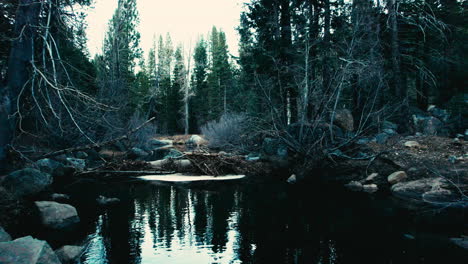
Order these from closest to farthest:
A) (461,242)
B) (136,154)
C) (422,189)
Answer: (461,242) < (422,189) < (136,154)

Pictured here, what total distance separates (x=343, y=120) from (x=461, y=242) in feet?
34.1

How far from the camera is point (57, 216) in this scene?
19.0 feet

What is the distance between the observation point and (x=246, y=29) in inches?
688

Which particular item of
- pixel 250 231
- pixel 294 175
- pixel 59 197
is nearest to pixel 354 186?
pixel 294 175

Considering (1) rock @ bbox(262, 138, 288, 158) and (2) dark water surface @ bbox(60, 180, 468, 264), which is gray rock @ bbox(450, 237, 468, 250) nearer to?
(2) dark water surface @ bbox(60, 180, 468, 264)

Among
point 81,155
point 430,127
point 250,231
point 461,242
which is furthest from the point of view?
point 81,155

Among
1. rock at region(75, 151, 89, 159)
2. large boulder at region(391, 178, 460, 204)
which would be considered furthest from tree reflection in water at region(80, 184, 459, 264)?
rock at region(75, 151, 89, 159)

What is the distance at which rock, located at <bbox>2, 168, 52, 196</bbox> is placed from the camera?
6.94 metres

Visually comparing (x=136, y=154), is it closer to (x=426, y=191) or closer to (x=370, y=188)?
(x=370, y=188)

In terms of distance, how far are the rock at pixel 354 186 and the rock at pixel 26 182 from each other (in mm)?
8510

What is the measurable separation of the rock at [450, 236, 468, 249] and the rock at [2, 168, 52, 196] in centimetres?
851

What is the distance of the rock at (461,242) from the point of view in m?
4.58

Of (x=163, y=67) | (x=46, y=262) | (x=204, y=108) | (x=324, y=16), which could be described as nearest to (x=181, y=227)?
(x=46, y=262)

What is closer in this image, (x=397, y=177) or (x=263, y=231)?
(x=263, y=231)
